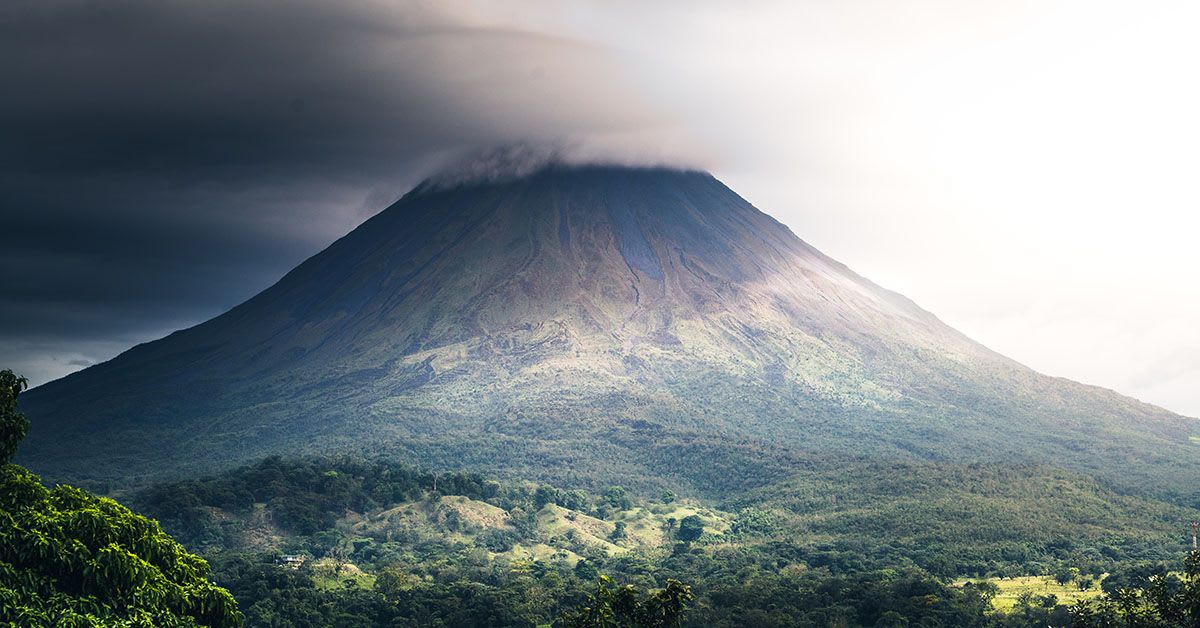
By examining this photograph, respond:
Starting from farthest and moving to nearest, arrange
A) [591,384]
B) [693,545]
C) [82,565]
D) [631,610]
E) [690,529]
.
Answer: [591,384]
[690,529]
[693,545]
[631,610]
[82,565]

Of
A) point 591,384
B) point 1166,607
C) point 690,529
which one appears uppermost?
point 591,384

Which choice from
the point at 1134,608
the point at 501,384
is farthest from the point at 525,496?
the point at 1134,608

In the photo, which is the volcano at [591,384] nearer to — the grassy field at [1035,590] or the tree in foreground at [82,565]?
the grassy field at [1035,590]

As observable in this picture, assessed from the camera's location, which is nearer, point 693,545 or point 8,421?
point 8,421

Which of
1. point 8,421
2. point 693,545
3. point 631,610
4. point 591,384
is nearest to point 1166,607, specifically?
point 631,610

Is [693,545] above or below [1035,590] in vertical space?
above

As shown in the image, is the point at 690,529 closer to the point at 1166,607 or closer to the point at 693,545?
the point at 693,545

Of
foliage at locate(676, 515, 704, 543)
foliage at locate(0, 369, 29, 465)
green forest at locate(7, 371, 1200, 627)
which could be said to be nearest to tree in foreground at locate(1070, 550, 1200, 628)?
green forest at locate(7, 371, 1200, 627)
